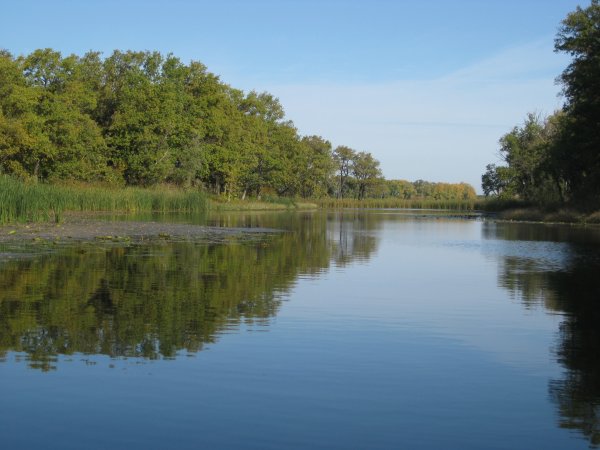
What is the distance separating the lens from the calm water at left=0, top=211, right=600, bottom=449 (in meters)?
6.95

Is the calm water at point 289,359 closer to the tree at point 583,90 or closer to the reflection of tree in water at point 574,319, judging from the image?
the reflection of tree in water at point 574,319

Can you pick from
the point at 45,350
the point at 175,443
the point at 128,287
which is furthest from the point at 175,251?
the point at 175,443

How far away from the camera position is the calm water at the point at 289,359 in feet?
22.8

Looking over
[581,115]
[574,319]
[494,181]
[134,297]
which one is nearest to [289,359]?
[134,297]

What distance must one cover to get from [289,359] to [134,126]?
70.2 m

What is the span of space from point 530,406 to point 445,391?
103 cm

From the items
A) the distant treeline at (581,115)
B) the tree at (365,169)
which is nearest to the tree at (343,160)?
the tree at (365,169)

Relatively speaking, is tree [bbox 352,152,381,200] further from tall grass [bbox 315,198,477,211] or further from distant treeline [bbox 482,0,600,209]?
distant treeline [bbox 482,0,600,209]

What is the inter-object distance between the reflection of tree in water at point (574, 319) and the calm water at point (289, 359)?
0.13 feet

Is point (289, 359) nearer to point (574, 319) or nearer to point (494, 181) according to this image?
point (574, 319)

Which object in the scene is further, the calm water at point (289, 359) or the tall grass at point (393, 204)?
the tall grass at point (393, 204)

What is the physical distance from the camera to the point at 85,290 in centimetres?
1506

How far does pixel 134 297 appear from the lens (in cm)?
1438

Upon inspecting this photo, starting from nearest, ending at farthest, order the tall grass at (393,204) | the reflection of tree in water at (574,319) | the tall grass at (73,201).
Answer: the reflection of tree in water at (574,319), the tall grass at (73,201), the tall grass at (393,204)
